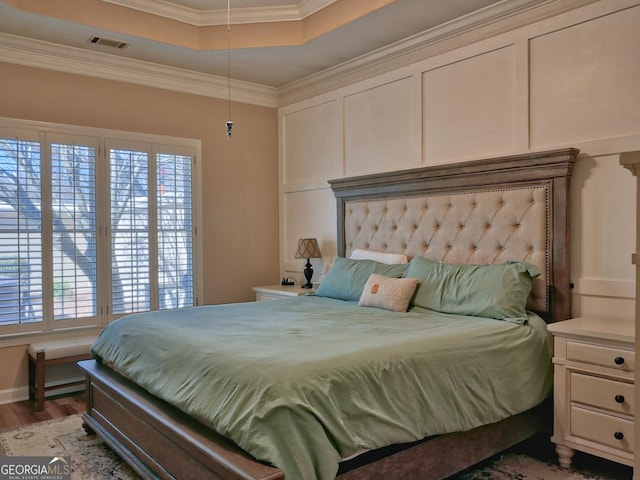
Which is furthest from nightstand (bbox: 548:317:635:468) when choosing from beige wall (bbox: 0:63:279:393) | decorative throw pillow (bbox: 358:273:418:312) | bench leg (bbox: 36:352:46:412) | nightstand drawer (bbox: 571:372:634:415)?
bench leg (bbox: 36:352:46:412)

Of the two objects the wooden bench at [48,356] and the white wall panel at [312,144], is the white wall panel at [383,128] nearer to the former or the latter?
the white wall panel at [312,144]

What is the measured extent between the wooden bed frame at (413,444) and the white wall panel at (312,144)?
93 cm

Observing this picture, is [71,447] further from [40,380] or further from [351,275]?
[351,275]

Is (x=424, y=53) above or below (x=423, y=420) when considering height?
above

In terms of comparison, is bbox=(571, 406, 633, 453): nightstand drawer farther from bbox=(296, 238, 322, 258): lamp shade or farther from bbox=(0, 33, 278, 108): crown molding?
bbox=(0, 33, 278, 108): crown molding

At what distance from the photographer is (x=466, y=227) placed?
3502 mm

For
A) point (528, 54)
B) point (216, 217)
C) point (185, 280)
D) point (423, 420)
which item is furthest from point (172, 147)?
point (423, 420)

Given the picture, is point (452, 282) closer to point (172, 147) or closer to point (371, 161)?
point (371, 161)

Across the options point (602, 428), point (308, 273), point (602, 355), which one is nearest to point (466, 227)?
point (602, 355)

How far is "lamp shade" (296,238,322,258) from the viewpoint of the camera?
15.2 ft

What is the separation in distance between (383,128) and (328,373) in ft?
8.98

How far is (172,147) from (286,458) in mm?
3462

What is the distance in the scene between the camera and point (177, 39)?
13.1 feet

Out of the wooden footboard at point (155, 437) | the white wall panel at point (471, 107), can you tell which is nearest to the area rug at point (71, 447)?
the wooden footboard at point (155, 437)
